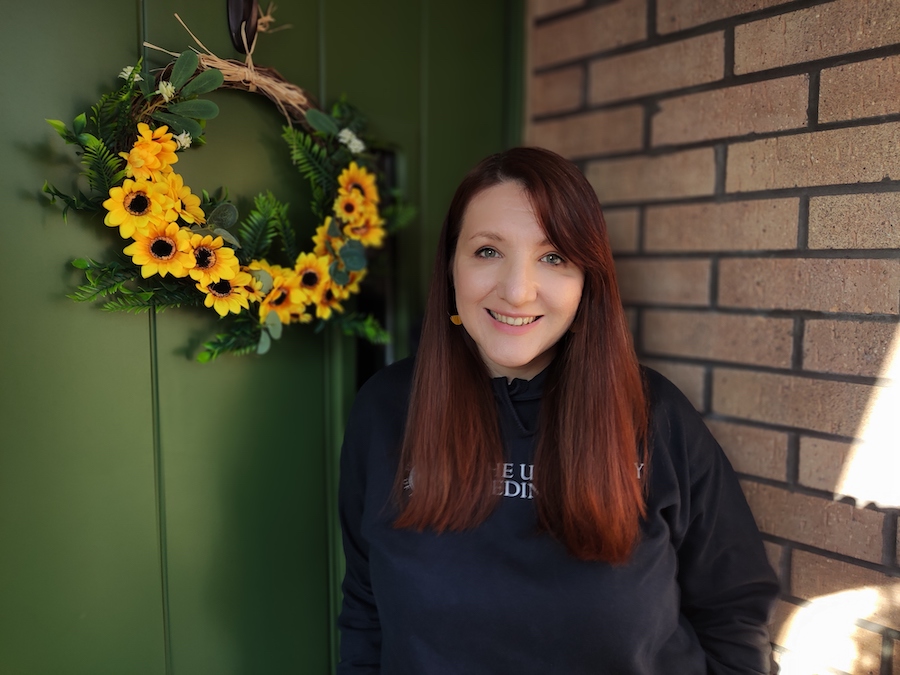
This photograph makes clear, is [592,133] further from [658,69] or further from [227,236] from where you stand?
[227,236]

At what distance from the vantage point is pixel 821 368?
1257 millimetres

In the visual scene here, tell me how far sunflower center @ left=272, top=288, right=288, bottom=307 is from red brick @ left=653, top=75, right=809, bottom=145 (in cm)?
94

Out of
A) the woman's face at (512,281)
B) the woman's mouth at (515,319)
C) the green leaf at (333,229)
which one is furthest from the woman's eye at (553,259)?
the green leaf at (333,229)

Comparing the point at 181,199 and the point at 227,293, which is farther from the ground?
the point at 181,199

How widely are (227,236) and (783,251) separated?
1.10 m

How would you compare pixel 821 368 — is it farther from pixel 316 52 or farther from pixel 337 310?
pixel 316 52

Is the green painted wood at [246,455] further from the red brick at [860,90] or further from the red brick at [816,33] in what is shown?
the red brick at [860,90]

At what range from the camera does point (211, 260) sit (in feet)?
3.71

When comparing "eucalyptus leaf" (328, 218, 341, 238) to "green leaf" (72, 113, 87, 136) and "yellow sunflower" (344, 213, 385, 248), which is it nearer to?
"yellow sunflower" (344, 213, 385, 248)

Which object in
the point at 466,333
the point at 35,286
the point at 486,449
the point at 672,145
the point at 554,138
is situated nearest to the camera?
the point at 35,286

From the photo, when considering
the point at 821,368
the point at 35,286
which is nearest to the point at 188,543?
the point at 35,286

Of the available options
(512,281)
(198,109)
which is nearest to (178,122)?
(198,109)

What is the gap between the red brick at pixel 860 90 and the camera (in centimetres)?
115

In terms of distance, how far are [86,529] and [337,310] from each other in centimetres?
63
